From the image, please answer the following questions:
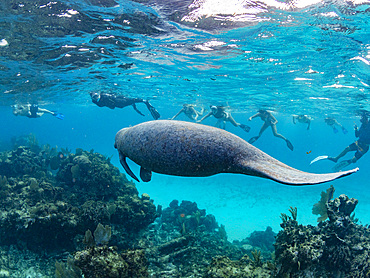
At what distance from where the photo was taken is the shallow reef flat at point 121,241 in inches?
198

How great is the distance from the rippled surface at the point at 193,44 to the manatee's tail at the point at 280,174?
8.75m

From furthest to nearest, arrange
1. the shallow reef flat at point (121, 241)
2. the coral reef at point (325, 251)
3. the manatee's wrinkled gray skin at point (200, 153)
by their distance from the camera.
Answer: the shallow reef flat at point (121, 241)
the coral reef at point (325, 251)
the manatee's wrinkled gray skin at point (200, 153)

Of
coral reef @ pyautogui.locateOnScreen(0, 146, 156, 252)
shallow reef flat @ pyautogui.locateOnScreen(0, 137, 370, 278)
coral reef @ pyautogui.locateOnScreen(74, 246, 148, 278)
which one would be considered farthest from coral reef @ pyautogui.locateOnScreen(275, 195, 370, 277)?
coral reef @ pyautogui.locateOnScreen(0, 146, 156, 252)

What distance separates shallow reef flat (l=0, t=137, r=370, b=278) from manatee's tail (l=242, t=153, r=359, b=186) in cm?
318

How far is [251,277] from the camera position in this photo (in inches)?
217

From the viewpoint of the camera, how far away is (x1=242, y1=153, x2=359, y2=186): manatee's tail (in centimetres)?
224

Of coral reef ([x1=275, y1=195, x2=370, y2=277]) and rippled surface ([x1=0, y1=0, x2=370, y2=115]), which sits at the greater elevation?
rippled surface ([x1=0, y1=0, x2=370, y2=115])

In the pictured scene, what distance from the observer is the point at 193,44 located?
43.2 feet

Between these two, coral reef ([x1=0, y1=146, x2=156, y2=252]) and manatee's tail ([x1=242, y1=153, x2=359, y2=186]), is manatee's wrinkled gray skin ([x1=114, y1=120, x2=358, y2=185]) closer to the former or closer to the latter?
manatee's tail ([x1=242, y1=153, x2=359, y2=186])

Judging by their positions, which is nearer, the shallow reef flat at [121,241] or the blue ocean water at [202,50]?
the shallow reef flat at [121,241]

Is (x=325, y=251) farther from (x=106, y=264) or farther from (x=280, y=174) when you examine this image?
(x=106, y=264)

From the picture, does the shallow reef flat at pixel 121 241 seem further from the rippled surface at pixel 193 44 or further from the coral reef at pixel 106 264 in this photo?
the rippled surface at pixel 193 44

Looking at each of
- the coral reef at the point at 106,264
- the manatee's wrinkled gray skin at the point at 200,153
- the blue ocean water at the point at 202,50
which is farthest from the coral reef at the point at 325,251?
the blue ocean water at the point at 202,50

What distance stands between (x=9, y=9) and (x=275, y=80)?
1806cm
